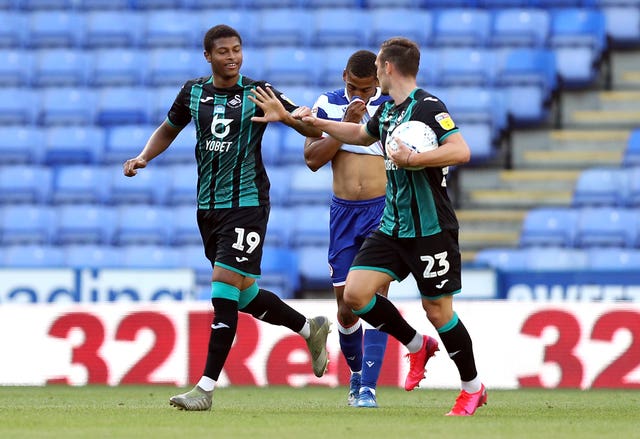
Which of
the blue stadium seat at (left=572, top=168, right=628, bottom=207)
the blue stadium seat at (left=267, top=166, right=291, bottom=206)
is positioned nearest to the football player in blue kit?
the blue stadium seat at (left=267, top=166, right=291, bottom=206)

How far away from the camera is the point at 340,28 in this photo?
16.9 m

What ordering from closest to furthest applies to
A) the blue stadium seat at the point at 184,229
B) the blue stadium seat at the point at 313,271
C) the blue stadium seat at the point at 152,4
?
the blue stadium seat at the point at 313,271
the blue stadium seat at the point at 184,229
the blue stadium seat at the point at 152,4

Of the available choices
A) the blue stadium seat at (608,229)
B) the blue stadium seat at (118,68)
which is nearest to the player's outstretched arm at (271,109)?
the blue stadium seat at (608,229)

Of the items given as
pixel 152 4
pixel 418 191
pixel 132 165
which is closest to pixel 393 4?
pixel 152 4

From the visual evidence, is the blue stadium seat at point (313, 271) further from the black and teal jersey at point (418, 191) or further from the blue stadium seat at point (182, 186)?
the black and teal jersey at point (418, 191)

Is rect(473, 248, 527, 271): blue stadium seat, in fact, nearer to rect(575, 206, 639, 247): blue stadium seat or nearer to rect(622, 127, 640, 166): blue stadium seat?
rect(575, 206, 639, 247): blue stadium seat

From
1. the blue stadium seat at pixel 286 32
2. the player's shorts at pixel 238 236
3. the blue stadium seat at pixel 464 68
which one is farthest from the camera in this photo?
the blue stadium seat at pixel 286 32

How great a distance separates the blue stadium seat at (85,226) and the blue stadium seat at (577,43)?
5.94 meters

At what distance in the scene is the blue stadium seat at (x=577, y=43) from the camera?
16.3 metres

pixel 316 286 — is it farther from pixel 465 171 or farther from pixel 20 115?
pixel 20 115

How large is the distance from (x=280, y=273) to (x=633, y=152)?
445 cm

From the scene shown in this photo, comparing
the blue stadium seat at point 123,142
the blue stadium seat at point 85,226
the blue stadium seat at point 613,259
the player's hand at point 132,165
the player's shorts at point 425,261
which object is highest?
the player's hand at point 132,165

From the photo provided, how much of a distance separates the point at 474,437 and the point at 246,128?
260 centimetres

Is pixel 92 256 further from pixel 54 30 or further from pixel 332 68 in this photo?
pixel 54 30
